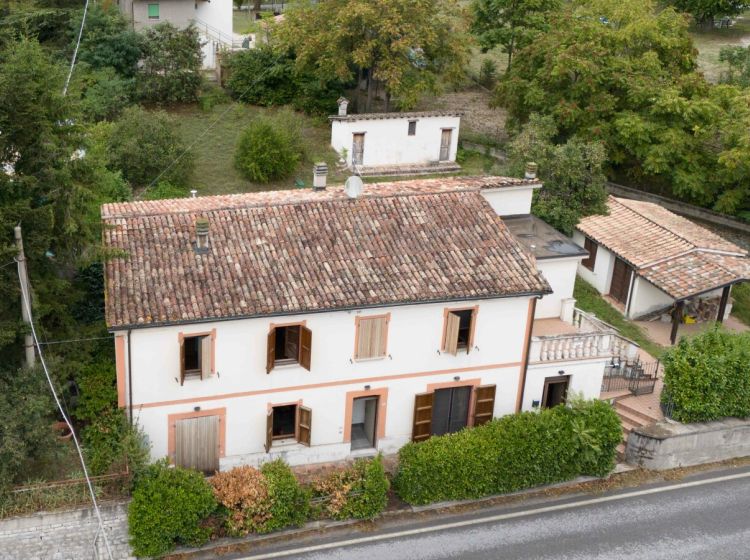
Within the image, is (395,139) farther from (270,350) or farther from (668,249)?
(270,350)

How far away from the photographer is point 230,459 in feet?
88.7

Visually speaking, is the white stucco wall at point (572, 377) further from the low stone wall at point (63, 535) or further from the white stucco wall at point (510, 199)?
the low stone wall at point (63, 535)

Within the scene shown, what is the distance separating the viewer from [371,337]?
27.0 metres

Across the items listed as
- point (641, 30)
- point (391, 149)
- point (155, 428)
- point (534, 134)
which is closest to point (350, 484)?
point (155, 428)

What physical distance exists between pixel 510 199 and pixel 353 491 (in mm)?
12688

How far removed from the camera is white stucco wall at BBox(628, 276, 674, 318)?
1487 inches

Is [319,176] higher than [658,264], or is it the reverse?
[319,176]

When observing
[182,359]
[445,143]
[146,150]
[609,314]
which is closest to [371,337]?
[182,359]

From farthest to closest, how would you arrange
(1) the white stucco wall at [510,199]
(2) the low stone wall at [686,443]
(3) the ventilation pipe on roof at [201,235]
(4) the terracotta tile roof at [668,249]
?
(4) the terracotta tile roof at [668,249], (1) the white stucco wall at [510,199], (2) the low stone wall at [686,443], (3) the ventilation pipe on roof at [201,235]

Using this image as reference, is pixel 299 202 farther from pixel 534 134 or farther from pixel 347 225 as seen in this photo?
pixel 534 134

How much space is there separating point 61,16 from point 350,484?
3658cm

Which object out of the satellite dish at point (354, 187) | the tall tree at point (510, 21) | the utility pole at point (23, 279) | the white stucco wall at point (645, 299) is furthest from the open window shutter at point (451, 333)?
the tall tree at point (510, 21)

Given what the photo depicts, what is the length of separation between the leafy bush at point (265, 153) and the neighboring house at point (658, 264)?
14214 mm

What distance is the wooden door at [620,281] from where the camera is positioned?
38.5 meters
